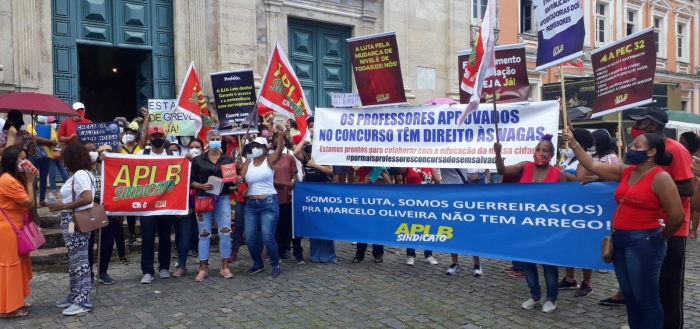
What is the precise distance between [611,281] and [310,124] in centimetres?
567

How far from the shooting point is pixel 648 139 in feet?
14.6

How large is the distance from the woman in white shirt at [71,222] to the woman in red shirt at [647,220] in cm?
493

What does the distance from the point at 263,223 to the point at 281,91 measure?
2.03 m

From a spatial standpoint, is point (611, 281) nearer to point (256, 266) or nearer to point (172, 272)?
point (256, 266)

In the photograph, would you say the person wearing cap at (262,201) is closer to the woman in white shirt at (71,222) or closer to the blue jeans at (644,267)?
the woman in white shirt at (71,222)

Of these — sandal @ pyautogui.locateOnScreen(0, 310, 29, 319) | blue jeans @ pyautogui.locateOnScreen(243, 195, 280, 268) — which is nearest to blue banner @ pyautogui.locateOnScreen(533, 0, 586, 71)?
blue jeans @ pyautogui.locateOnScreen(243, 195, 280, 268)

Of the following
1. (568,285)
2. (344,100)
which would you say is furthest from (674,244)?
(344,100)

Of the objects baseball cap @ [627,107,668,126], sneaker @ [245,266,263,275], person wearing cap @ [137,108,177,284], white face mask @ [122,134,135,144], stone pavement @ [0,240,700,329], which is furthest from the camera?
white face mask @ [122,134,135,144]

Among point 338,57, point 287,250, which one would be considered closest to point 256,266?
point 287,250

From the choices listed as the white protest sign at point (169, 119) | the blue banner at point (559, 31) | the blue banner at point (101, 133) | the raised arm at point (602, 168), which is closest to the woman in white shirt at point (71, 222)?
the blue banner at point (101, 133)

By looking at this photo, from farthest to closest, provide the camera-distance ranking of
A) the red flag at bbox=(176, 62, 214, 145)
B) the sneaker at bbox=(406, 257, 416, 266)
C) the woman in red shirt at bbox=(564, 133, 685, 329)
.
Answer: the red flag at bbox=(176, 62, 214, 145)
the sneaker at bbox=(406, 257, 416, 266)
the woman in red shirt at bbox=(564, 133, 685, 329)

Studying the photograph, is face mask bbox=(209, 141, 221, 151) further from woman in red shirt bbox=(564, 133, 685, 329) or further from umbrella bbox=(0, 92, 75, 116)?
→ woman in red shirt bbox=(564, 133, 685, 329)

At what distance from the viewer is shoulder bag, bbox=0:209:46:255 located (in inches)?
228

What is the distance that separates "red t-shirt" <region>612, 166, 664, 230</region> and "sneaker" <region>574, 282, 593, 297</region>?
2242 mm
